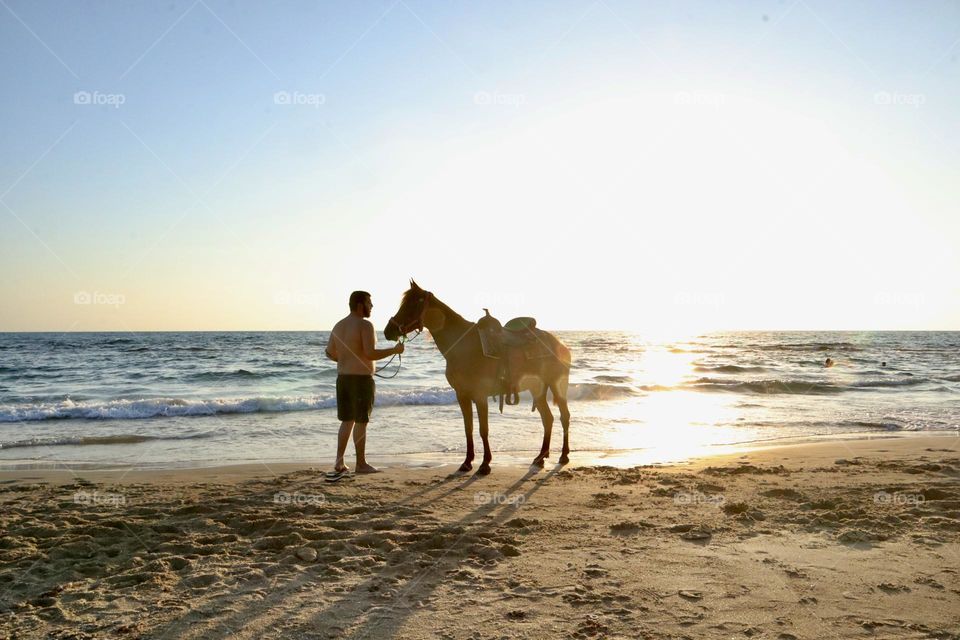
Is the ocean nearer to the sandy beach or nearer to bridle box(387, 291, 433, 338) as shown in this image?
bridle box(387, 291, 433, 338)

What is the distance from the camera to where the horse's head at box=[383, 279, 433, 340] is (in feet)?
25.1

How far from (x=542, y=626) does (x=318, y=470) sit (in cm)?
540

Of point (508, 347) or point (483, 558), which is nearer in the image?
point (483, 558)

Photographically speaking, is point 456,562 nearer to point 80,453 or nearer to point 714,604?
point 714,604

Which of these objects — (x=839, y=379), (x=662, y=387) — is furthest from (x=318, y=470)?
(x=839, y=379)

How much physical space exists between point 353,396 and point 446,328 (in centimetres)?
150

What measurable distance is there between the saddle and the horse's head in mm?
792

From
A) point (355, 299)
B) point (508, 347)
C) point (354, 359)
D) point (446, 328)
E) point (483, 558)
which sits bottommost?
point (483, 558)

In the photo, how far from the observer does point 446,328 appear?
8.09 metres

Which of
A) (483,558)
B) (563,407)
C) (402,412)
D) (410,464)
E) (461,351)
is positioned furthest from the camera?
(402,412)

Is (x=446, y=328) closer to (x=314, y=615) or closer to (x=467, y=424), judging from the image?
(x=467, y=424)

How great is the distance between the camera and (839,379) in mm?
26703

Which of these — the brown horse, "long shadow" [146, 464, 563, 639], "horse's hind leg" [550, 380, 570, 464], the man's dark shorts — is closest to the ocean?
"horse's hind leg" [550, 380, 570, 464]

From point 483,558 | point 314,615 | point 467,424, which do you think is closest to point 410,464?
point 467,424
